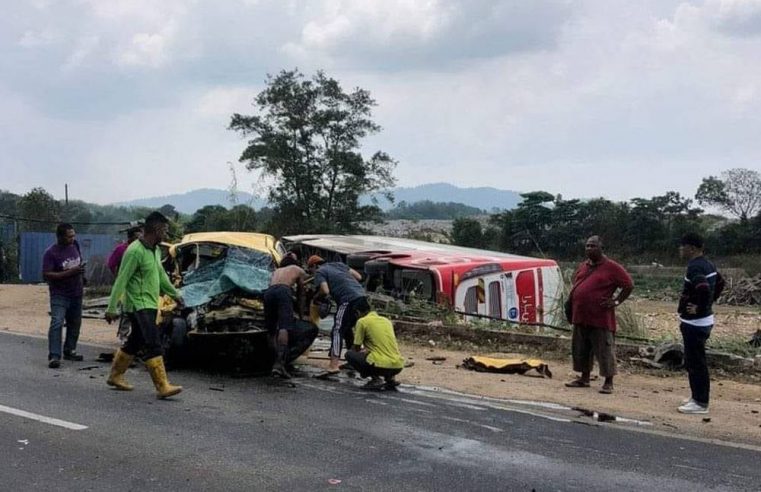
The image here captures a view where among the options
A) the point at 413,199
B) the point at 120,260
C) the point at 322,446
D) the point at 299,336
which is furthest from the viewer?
the point at 413,199

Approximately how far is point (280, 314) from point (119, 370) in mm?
1852

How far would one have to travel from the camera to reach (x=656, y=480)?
5.05 metres

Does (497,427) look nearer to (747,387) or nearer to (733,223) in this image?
(747,387)

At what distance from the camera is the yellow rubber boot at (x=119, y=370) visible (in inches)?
292

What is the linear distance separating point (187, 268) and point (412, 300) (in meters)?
4.31

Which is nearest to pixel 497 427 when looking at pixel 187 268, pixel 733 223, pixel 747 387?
pixel 747 387

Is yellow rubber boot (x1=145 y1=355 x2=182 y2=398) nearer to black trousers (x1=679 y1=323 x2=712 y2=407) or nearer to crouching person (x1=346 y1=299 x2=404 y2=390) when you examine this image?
crouching person (x1=346 y1=299 x2=404 y2=390)

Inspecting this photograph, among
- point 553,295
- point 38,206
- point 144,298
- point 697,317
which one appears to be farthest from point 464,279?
point 38,206

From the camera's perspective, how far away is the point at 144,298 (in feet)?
23.8

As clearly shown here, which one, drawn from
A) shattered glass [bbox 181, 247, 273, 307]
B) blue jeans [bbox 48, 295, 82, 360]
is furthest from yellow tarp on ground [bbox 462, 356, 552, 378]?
blue jeans [bbox 48, 295, 82, 360]

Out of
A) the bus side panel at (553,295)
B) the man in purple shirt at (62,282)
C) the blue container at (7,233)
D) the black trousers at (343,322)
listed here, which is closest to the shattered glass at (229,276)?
the black trousers at (343,322)

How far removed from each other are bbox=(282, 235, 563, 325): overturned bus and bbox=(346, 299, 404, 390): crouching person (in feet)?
15.7

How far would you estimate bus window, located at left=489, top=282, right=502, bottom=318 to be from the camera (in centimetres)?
1367

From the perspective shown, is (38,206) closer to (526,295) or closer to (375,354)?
(526,295)
